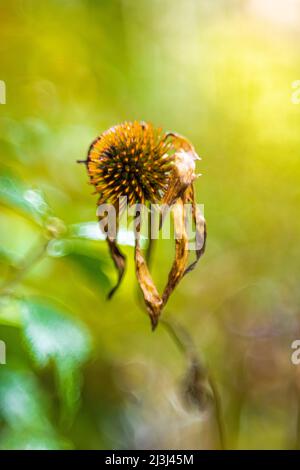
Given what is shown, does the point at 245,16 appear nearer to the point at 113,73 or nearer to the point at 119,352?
the point at 113,73

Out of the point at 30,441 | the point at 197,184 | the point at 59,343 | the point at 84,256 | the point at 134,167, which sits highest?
the point at 197,184

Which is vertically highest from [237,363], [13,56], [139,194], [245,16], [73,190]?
[245,16]

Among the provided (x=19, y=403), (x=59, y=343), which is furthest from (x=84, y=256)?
(x=19, y=403)

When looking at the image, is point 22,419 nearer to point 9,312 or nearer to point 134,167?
point 9,312

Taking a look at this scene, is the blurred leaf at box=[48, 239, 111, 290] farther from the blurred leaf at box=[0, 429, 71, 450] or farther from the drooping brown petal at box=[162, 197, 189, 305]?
the blurred leaf at box=[0, 429, 71, 450]

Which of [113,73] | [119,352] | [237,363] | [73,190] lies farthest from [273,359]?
[113,73]

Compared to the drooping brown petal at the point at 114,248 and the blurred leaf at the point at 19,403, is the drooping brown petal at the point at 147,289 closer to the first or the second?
the drooping brown petal at the point at 114,248
